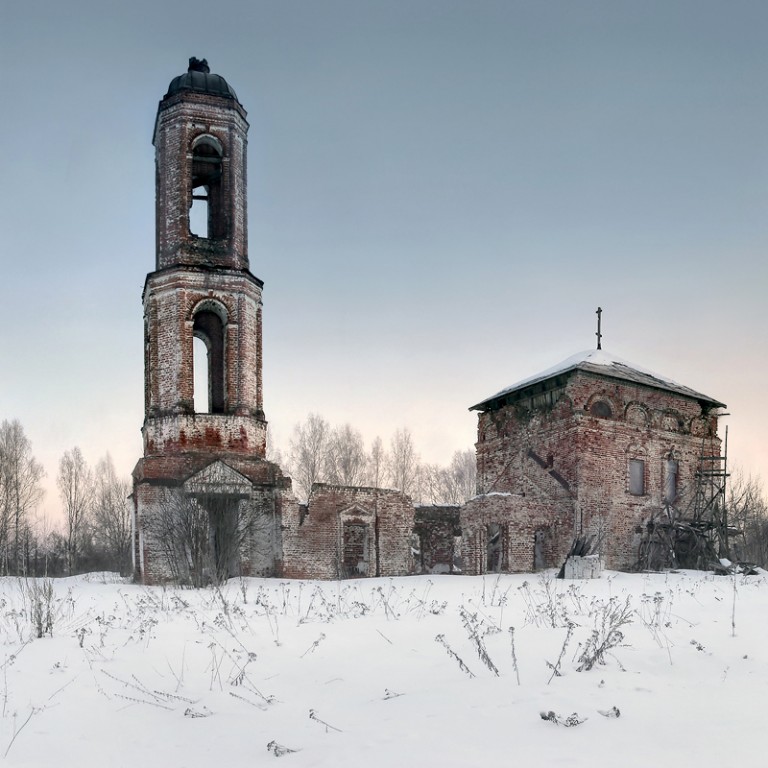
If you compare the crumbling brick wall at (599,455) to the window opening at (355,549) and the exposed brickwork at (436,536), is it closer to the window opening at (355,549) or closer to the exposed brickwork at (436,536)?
the exposed brickwork at (436,536)

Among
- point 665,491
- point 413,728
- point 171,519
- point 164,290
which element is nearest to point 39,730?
point 413,728

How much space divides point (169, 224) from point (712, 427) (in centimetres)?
1726

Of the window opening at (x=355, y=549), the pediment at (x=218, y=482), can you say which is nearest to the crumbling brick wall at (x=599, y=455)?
the window opening at (x=355, y=549)

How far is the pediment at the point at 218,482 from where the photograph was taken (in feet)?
57.3

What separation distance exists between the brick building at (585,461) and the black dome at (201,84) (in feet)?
38.8

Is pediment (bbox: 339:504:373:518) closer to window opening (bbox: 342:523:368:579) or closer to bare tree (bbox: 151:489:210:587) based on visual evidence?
window opening (bbox: 342:523:368:579)

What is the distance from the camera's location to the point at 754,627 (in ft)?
25.7

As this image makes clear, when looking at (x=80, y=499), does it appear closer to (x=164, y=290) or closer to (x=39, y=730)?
(x=164, y=290)

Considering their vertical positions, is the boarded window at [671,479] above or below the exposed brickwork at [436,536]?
above

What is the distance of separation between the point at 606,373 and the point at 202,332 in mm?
11263

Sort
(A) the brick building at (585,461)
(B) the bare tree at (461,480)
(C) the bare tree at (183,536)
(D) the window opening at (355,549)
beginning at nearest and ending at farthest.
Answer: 1. (C) the bare tree at (183,536)
2. (D) the window opening at (355,549)
3. (A) the brick building at (585,461)
4. (B) the bare tree at (461,480)

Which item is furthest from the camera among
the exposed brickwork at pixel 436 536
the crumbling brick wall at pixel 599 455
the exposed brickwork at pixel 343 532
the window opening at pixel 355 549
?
the exposed brickwork at pixel 436 536

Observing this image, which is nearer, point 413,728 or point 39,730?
point 413,728

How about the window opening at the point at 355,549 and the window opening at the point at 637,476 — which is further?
the window opening at the point at 637,476
